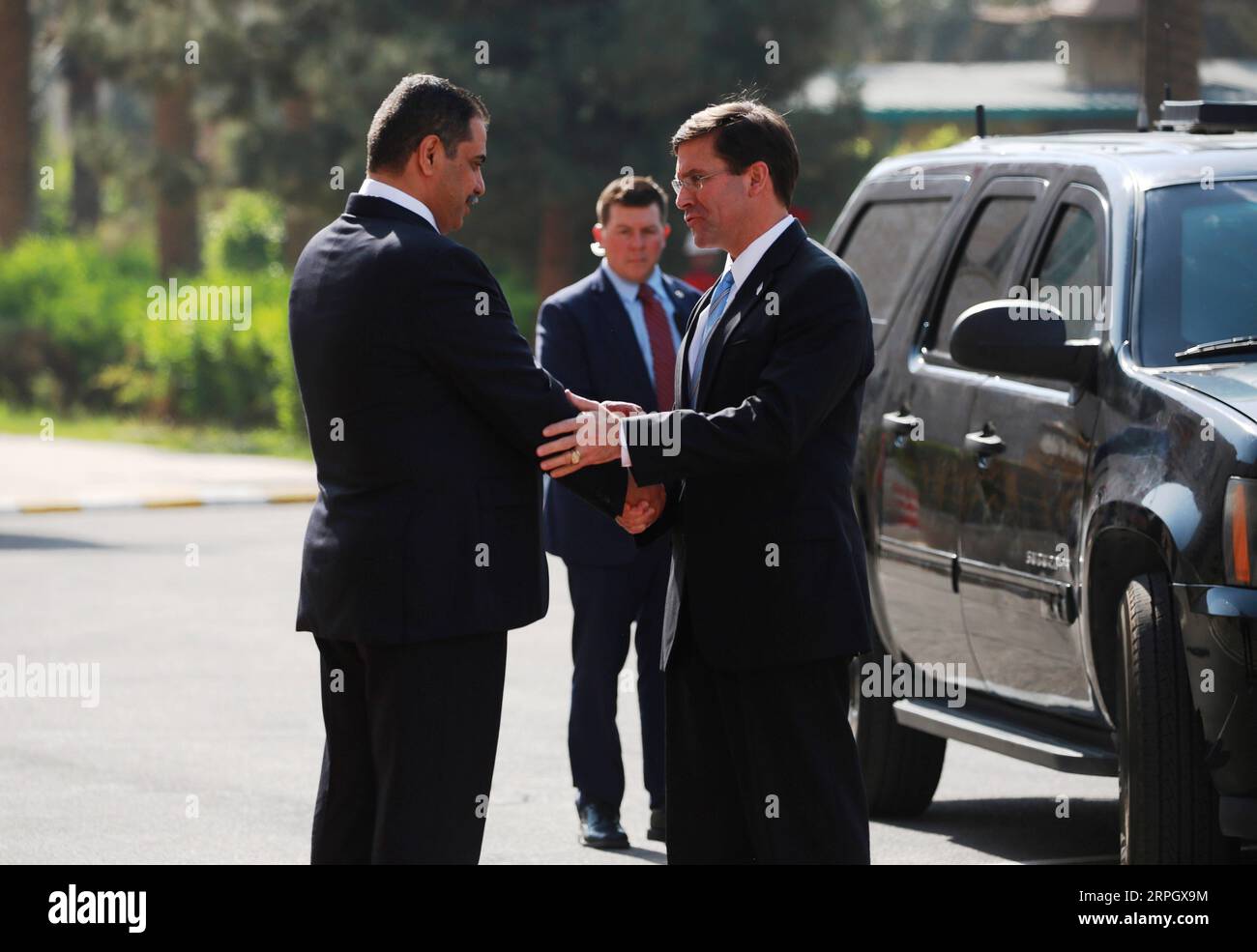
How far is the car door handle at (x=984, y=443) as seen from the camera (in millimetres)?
6801

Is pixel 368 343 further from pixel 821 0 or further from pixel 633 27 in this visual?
pixel 821 0

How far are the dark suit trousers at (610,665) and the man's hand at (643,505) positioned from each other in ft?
8.18

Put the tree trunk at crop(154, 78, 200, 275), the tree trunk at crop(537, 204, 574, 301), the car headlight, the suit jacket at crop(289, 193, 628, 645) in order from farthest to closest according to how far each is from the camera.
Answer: the tree trunk at crop(154, 78, 200, 275), the tree trunk at crop(537, 204, 574, 301), the car headlight, the suit jacket at crop(289, 193, 628, 645)

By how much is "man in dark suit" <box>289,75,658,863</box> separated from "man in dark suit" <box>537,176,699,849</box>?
9.26ft

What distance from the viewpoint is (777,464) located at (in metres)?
4.95

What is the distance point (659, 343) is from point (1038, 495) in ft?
6.22

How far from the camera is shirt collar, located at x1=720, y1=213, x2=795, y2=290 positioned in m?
5.07

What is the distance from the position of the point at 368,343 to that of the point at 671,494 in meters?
0.90

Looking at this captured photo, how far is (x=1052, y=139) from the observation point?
7.59 metres

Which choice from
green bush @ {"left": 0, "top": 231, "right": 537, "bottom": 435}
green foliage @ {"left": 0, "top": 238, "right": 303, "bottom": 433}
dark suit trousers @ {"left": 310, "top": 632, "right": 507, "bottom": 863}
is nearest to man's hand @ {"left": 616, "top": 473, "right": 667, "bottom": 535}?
dark suit trousers @ {"left": 310, "top": 632, "right": 507, "bottom": 863}

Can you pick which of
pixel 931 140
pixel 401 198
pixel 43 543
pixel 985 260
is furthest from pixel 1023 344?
pixel 931 140

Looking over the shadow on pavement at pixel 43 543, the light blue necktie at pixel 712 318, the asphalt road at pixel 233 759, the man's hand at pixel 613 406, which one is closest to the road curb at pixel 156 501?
the shadow on pavement at pixel 43 543

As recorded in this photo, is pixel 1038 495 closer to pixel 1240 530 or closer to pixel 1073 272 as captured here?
pixel 1073 272

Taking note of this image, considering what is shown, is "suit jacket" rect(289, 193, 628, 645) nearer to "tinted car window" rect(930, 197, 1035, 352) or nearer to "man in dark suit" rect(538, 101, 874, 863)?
"man in dark suit" rect(538, 101, 874, 863)
